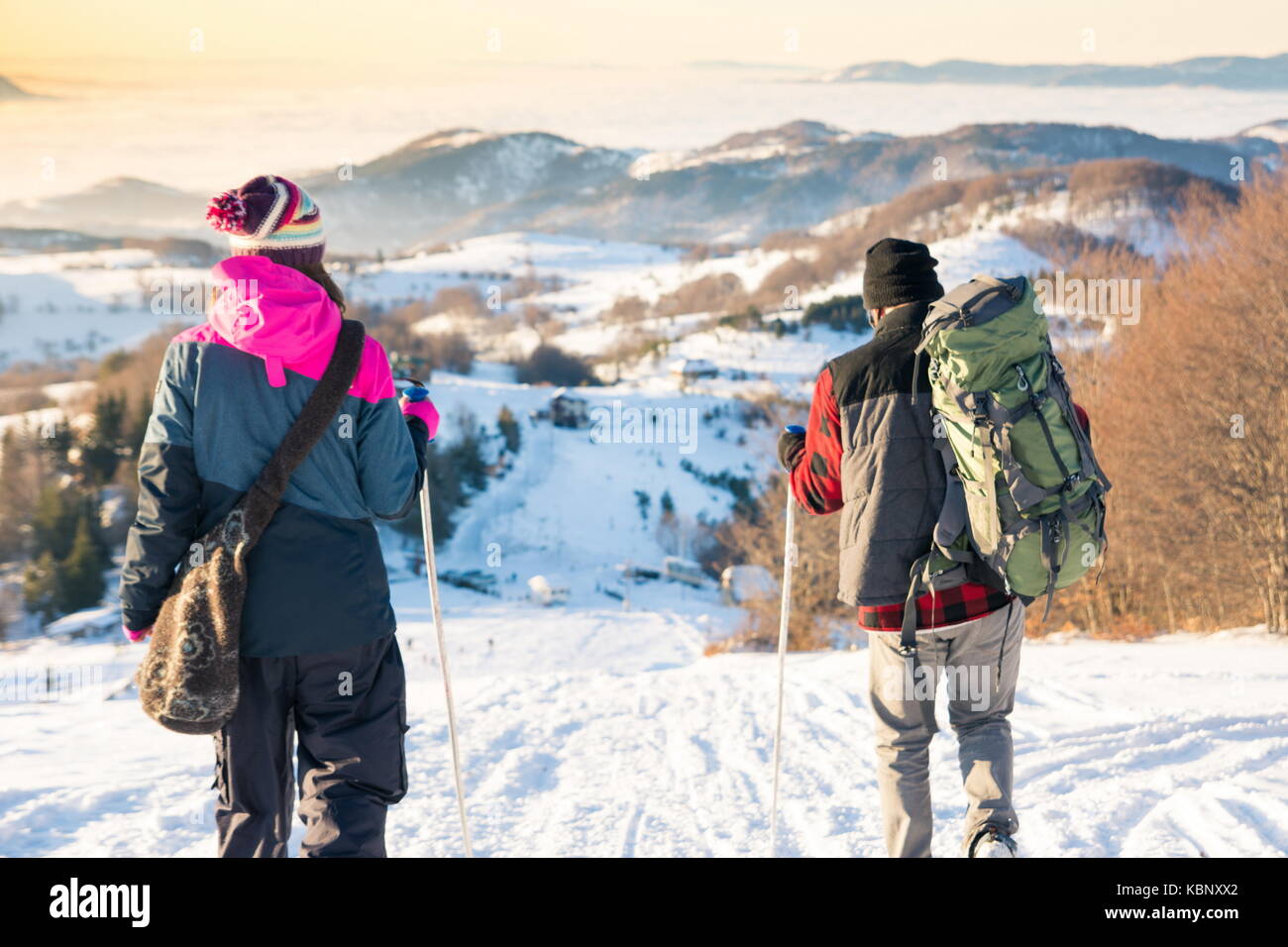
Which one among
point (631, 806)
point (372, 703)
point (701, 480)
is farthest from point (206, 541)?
point (701, 480)

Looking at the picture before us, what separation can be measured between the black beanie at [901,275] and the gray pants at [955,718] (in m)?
1.01

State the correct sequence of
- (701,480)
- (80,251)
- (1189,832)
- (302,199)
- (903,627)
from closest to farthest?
(302,199), (903,627), (1189,832), (701,480), (80,251)

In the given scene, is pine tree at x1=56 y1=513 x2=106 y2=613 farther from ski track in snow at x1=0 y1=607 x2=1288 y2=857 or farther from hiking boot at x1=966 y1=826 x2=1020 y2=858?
hiking boot at x1=966 y1=826 x2=1020 y2=858

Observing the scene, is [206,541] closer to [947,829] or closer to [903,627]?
[903,627]

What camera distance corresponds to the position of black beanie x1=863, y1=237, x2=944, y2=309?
302 cm

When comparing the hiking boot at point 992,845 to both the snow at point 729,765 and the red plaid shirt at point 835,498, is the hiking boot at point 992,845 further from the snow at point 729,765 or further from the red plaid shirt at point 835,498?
the snow at point 729,765

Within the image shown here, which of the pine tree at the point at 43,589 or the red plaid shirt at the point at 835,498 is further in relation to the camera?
the pine tree at the point at 43,589

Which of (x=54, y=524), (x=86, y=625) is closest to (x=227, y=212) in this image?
(x=86, y=625)

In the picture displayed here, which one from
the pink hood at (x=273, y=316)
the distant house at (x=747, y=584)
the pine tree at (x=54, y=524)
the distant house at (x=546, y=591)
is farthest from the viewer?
the pine tree at (x=54, y=524)

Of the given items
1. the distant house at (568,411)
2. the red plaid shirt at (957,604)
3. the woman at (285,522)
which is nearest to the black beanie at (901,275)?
the red plaid shirt at (957,604)

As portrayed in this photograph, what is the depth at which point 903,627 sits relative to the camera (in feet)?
9.55

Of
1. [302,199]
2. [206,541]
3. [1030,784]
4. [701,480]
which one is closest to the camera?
[206,541]

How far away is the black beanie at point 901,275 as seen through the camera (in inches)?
119
